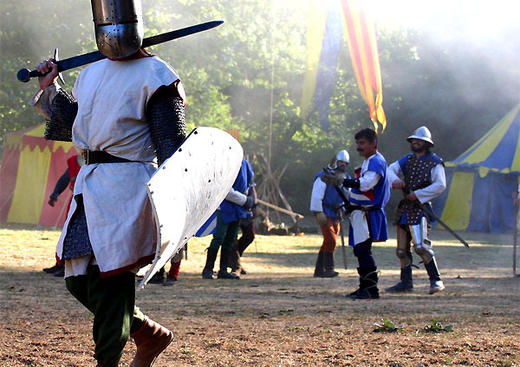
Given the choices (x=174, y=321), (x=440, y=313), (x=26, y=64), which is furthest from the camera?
(x=26, y=64)

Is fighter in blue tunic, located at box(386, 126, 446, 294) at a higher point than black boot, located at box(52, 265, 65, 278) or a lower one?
higher

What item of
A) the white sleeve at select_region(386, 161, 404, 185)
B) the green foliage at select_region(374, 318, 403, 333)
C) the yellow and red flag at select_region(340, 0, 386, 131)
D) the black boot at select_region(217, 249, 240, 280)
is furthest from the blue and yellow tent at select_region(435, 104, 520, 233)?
the green foliage at select_region(374, 318, 403, 333)

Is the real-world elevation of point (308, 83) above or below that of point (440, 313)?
above

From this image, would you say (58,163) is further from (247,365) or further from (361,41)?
(247,365)

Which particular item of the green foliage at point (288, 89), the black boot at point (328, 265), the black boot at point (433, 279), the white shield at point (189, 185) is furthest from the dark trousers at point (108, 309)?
the green foliage at point (288, 89)

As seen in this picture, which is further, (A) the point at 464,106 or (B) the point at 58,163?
(A) the point at 464,106

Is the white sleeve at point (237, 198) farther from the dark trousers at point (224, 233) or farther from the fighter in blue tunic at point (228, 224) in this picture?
the dark trousers at point (224, 233)

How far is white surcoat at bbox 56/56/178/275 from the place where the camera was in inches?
102

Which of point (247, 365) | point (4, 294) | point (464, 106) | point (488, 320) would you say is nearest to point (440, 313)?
point (488, 320)

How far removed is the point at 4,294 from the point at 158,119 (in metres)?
4.02

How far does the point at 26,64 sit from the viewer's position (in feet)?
45.1

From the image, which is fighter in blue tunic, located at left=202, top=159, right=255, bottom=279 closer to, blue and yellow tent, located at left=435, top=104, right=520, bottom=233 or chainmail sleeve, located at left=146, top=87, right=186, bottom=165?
chainmail sleeve, located at left=146, top=87, right=186, bottom=165

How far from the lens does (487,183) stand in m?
19.0

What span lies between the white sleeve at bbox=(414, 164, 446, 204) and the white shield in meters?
4.30
